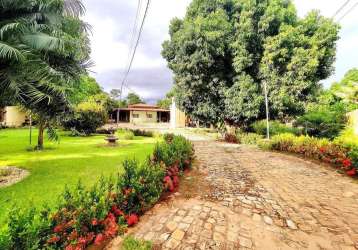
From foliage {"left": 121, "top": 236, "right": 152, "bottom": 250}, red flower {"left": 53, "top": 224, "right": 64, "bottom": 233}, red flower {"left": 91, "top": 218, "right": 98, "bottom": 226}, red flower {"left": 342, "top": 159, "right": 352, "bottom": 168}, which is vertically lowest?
foliage {"left": 121, "top": 236, "right": 152, "bottom": 250}

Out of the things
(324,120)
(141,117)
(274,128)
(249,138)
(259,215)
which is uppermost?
(141,117)

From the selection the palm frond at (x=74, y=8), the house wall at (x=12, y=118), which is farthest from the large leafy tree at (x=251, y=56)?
the house wall at (x=12, y=118)

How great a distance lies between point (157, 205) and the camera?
4.91m

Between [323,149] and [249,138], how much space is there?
19.4 feet

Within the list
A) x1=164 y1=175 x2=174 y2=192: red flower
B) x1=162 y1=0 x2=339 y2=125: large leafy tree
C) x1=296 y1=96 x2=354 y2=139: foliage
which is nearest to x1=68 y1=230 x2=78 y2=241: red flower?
x1=164 y1=175 x2=174 y2=192: red flower

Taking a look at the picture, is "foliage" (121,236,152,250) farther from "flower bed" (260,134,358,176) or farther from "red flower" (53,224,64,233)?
"flower bed" (260,134,358,176)

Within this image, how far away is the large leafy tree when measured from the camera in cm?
1299

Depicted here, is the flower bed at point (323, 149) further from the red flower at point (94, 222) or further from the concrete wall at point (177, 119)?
the concrete wall at point (177, 119)

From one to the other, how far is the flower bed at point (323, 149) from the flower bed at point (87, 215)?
608cm

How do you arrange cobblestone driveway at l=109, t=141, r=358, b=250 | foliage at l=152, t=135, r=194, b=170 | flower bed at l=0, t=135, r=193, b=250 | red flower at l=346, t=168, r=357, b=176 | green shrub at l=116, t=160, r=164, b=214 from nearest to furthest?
flower bed at l=0, t=135, r=193, b=250, cobblestone driveway at l=109, t=141, r=358, b=250, green shrub at l=116, t=160, r=164, b=214, foliage at l=152, t=135, r=194, b=170, red flower at l=346, t=168, r=357, b=176

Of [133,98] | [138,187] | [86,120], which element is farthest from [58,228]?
[133,98]

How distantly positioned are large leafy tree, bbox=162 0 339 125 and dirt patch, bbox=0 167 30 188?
10955 mm

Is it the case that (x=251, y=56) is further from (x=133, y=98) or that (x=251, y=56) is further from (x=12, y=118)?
(x=133, y=98)

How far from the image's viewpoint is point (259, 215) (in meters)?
4.43
